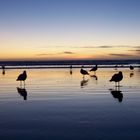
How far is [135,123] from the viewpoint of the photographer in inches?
447

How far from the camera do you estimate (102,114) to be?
13.1 meters

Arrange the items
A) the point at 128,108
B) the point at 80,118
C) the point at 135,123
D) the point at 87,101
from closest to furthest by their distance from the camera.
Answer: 1. the point at 135,123
2. the point at 80,118
3. the point at 128,108
4. the point at 87,101

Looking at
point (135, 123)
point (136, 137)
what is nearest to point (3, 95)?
point (135, 123)

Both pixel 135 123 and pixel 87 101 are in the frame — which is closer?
pixel 135 123

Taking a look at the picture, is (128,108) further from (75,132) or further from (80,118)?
(75,132)

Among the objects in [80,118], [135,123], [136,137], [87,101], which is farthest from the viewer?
[87,101]

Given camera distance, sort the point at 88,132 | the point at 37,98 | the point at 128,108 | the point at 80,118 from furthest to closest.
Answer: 1. the point at 37,98
2. the point at 128,108
3. the point at 80,118
4. the point at 88,132

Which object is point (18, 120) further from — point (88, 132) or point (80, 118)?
point (88, 132)

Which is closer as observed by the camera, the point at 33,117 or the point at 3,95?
the point at 33,117

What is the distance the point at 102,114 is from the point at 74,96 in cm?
548

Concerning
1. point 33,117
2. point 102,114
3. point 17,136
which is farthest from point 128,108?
point 17,136

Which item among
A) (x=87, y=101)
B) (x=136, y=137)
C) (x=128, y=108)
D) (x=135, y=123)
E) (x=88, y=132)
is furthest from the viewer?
(x=87, y=101)

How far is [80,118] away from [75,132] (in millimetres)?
2090

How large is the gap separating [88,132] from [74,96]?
8.26 meters
